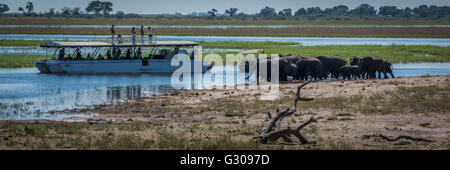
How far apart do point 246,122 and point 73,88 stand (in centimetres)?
1387

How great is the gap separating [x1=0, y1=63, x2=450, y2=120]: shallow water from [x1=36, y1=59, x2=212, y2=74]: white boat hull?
2.23 ft

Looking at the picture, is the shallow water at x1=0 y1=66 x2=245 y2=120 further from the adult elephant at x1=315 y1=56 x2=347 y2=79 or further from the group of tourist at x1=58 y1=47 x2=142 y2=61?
the adult elephant at x1=315 y1=56 x2=347 y2=79

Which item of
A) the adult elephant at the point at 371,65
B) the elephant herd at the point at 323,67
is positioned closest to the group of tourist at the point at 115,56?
the elephant herd at the point at 323,67

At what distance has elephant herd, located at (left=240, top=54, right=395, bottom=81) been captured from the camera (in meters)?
31.5

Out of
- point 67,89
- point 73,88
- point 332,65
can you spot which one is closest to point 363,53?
point 332,65

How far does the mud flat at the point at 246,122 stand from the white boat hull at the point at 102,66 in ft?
39.4

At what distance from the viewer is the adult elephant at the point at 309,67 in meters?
32.2

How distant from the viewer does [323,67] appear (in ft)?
112

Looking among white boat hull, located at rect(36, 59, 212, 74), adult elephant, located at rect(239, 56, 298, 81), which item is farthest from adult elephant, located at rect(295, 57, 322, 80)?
white boat hull, located at rect(36, 59, 212, 74)

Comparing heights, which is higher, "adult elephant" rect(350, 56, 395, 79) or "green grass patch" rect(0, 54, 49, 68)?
"adult elephant" rect(350, 56, 395, 79)

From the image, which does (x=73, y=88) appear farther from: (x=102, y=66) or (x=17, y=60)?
(x=17, y=60)

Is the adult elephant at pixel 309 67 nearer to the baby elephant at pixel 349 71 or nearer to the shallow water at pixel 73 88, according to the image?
the baby elephant at pixel 349 71
